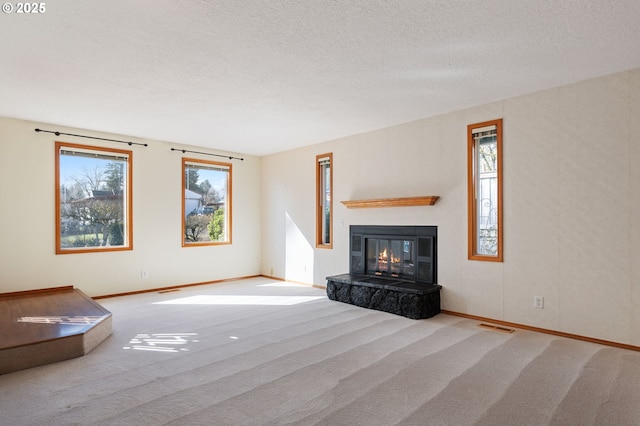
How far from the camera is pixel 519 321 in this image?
4.18 metres

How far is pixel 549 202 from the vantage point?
13.1ft

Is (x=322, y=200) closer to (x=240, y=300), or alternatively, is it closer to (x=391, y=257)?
(x=391, y=257)

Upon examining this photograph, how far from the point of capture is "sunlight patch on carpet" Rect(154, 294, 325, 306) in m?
5.41

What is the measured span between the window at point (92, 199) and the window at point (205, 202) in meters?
1.02

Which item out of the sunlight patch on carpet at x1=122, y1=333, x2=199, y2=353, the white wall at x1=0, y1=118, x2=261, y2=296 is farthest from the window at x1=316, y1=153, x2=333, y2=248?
the sunlight patch on carpet at x1=122, y1=333, x2=199, y2=353

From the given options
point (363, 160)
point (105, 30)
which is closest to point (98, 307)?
point (105, 30)

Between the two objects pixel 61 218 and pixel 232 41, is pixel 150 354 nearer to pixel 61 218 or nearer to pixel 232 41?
pixel 232 41

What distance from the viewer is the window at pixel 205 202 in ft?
22.7

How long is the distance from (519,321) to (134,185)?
19.6ft

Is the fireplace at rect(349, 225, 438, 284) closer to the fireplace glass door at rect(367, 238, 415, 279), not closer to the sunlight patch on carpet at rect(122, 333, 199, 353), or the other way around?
the fireplace glass door at rect(367, 238, 415, 279)

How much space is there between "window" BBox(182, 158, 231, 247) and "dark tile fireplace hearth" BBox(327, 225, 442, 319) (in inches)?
113

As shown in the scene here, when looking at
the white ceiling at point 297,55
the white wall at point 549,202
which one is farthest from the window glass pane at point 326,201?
the white ceiling at point 297,55

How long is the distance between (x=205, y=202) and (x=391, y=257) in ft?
12.6

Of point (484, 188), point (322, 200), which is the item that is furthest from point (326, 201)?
point (484, 188)
